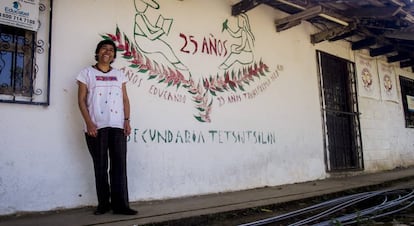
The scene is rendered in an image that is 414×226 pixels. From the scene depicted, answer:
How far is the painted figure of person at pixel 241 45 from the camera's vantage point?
17.0ft

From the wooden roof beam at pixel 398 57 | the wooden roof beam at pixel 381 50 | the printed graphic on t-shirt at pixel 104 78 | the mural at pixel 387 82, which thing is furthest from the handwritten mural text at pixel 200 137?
the wooden roof beam at pixel 398 57

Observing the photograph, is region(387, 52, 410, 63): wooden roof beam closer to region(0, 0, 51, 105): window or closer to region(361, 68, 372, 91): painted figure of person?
region(361, 68, 372, 91): painted figure of person

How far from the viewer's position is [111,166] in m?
3.40

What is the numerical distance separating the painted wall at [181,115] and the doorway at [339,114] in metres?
0.28

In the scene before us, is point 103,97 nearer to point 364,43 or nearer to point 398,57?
point 364,43

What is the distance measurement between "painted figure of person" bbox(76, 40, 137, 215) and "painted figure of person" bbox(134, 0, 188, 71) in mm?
811

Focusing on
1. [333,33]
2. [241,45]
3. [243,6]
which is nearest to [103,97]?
[241,45]

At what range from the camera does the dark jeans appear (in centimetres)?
334

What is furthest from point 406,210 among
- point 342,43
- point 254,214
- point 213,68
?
point 342,43

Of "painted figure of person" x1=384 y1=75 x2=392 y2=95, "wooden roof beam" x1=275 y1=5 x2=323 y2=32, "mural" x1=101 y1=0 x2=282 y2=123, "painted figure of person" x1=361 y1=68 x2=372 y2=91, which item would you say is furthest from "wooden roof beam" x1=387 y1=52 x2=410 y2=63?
"mural" x1=101 y1=0 x2=282 y2=123

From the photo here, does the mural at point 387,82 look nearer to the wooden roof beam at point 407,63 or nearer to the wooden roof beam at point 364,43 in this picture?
the wooden roof beam at point 407,63

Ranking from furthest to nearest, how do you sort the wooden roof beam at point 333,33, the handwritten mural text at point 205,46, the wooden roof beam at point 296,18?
the wooden roof beam at point 333,33, the wooden roof beam at point 296,18, the handwritten mural text at point 205,46

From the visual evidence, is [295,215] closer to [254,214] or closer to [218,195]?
[254,214]

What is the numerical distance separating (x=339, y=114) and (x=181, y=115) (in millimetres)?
3734
